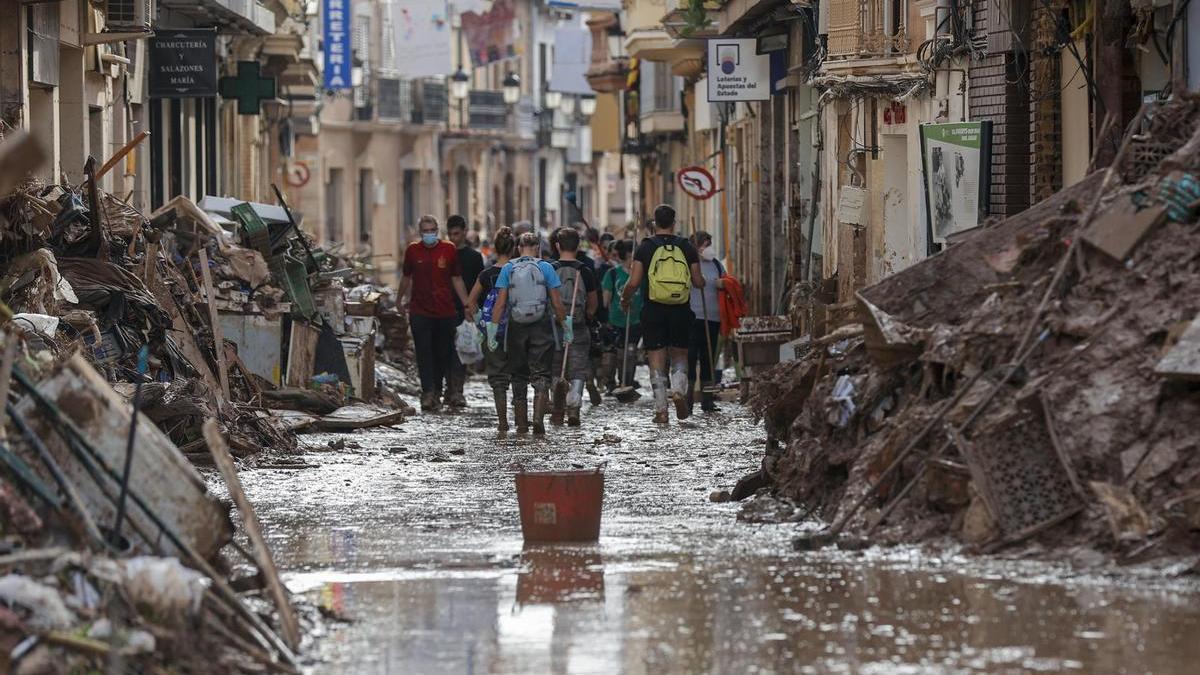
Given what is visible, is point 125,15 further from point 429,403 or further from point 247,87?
point 247,87

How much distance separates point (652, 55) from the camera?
42344 mm

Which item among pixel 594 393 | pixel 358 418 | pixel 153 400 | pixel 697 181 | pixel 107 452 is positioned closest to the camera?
pixel 107 452

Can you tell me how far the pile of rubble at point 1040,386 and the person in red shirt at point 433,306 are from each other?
930cm

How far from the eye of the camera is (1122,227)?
10797mm

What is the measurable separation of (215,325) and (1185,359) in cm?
915

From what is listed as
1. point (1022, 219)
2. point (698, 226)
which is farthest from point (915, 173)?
point (698, 226)

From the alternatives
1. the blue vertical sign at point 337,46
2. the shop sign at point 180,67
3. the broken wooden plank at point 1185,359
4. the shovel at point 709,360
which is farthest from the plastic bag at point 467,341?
the blue vertical sign at point 337,46

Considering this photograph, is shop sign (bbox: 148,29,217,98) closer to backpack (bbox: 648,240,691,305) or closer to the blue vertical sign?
backpack (bbox: 648,240,691,305)

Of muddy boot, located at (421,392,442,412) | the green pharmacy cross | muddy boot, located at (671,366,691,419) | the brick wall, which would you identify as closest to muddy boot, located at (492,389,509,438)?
muddy boot, located at (671,366,691,419)

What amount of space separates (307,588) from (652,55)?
3319cm

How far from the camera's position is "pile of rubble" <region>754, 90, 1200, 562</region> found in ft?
32.5

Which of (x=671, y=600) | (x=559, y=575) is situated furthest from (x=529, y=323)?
(x=671, y=600)

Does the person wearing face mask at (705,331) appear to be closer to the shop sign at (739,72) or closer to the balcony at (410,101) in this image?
the shop sign at (739,72)

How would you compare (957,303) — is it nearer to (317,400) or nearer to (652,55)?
(317,400)
